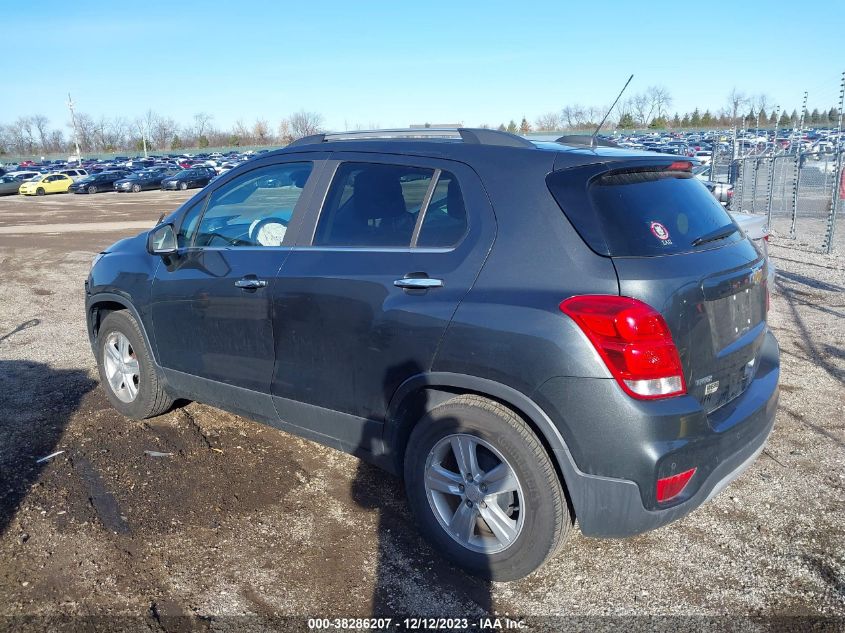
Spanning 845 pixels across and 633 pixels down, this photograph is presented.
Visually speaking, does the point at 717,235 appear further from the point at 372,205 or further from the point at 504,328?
the point at 372,205

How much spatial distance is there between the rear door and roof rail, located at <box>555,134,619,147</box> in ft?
2.16

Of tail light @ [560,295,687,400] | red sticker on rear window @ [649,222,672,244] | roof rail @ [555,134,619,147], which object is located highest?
roof rail @ [555,134,619,147]

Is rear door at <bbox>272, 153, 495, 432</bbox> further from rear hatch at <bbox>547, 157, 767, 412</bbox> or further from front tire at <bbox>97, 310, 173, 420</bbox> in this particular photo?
front tire at <bbox>97, 310, 173, 420</bbox>

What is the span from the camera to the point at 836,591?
3039 millimetres

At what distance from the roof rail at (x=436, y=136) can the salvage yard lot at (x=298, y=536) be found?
75.9 inches

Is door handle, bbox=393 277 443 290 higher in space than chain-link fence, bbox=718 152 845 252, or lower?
higher

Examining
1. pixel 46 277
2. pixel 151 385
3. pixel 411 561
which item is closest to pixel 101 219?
pixel 46 277

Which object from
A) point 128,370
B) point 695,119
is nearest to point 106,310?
point 128,370

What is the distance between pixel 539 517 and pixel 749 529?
4.37 feet

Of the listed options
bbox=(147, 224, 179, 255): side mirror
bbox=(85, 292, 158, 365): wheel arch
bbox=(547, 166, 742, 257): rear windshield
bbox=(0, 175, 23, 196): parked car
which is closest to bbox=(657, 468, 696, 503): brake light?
bbox=(547, 166, 742, 257): rear windshield

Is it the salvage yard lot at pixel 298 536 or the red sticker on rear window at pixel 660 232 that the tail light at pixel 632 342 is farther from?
the salvage yard lot at pixel 298 536

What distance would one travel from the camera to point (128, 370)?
4992 millimetres

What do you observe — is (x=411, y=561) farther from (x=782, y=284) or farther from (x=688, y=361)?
(x=782, y=284)

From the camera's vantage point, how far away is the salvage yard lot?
3.06m
